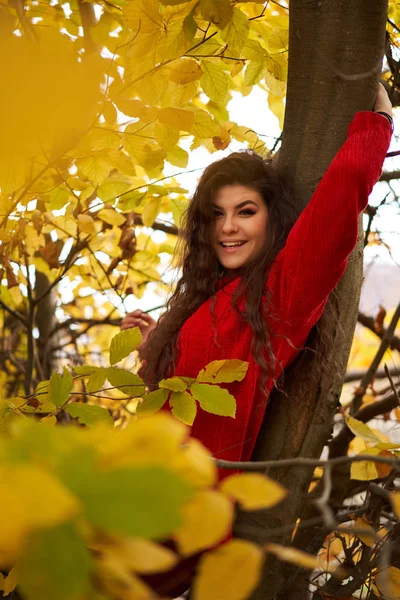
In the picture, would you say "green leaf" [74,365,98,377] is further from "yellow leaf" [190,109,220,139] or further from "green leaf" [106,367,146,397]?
"yellow leaf" [190,109,220,139]

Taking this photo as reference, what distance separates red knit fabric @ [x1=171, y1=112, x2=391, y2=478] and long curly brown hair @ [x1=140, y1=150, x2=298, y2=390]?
0.18 ft

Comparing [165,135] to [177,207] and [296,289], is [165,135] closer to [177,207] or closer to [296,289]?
[296,289]

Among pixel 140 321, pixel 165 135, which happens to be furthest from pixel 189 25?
pixel 140 321

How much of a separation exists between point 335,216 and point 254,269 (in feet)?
1.18

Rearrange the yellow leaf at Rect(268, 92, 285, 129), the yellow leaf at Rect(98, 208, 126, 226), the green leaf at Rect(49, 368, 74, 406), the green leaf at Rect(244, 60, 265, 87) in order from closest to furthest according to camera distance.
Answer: the green leaf at Rect(49, 368, 74, 406)
the green leaf at Rect(244, 60, 265, 87)
the yellow leaf at Rect(268, 92, 285, 129)
the yellow leaf at Rect(98, 208, 126, 226)

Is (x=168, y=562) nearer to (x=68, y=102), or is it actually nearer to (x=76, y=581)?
(x=76, y=581)

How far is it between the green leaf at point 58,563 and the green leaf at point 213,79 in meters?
1.30

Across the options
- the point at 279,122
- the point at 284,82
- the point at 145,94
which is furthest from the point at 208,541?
the point at 279,122

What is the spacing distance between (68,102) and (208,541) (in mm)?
773

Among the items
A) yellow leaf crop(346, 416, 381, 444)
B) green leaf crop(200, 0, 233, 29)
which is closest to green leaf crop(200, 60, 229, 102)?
green leaf crop(200, 0, 233, 29)

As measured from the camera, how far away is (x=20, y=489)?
1.38ft

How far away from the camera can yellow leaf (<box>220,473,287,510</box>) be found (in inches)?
22.2

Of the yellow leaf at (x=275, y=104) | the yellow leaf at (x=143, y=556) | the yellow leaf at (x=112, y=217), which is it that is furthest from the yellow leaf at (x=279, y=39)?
the yellow leaf at (x=143, y=556)

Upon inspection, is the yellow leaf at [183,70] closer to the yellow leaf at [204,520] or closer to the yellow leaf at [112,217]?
the yellow leaf at [112,217]
